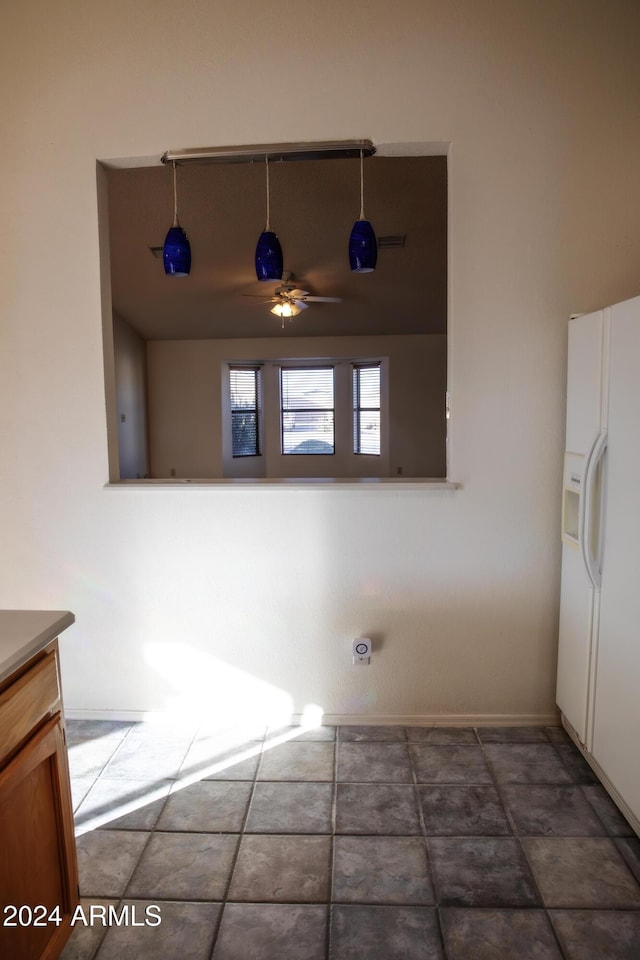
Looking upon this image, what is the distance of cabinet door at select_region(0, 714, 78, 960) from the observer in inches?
44.9

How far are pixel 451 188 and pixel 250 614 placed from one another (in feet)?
6.40

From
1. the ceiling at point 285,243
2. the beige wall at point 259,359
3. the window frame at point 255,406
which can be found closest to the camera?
the ceiling at point 285,243

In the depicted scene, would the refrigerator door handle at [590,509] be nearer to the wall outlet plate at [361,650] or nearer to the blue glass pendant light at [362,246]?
the wall outlet plate at [361,650]

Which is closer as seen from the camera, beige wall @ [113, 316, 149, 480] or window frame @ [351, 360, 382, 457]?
beige wall @ [113, 316, 149, 480]

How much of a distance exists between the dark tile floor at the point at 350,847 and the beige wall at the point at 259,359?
6.21m

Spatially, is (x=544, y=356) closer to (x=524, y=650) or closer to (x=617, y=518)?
(x=617, y=518)

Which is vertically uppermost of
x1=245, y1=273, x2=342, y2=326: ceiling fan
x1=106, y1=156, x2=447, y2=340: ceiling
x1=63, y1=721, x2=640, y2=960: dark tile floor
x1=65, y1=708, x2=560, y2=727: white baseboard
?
x1=106, y1=156, x2=447, y2=340: ceiling

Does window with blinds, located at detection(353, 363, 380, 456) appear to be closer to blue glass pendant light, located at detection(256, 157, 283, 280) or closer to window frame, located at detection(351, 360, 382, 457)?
window frame, located at detection(351, 360, 382, 457)

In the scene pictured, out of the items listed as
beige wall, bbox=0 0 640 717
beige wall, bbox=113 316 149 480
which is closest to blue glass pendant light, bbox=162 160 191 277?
beige wall, bbox=0 0 640 717

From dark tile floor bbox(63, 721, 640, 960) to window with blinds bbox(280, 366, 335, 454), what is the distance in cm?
672

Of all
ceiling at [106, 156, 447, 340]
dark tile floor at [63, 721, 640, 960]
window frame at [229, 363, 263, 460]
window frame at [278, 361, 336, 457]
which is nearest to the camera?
dark tile floor at [63, 721, 640, 960]

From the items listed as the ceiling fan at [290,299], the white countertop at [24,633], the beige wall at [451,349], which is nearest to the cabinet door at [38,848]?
the white countertop at [24,633]

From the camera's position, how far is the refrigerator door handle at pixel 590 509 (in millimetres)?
1975

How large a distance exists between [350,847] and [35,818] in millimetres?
1006
